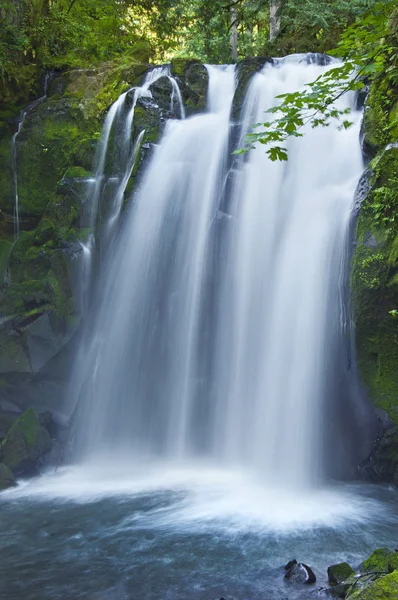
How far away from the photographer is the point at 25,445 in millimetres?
8672

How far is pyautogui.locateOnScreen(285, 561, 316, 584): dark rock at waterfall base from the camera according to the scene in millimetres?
4805

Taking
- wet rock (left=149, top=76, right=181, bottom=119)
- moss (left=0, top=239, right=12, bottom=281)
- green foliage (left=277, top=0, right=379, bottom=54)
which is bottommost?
moss (left=0, top=239, right=12, bottom=281)

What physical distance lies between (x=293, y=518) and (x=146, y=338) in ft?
14.4

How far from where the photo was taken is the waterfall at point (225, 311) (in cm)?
821

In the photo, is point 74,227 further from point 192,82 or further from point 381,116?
point 381,116

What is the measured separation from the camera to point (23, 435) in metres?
8.77

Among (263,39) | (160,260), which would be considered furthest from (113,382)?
(263,39)

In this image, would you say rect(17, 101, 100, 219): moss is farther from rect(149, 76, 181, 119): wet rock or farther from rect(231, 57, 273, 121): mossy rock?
rect(231, 57, 273, 121): mossy rock

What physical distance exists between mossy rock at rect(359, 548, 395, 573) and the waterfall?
293cm

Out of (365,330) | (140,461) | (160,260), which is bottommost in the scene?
(140,461)

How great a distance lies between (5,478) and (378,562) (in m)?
5.60

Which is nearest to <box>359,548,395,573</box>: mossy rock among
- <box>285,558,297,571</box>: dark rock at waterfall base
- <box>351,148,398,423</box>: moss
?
<box>285,558,297,571</box>: dark rock at waterfall base

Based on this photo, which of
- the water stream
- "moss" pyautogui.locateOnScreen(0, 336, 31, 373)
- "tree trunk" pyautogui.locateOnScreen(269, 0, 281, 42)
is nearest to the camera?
the water stream

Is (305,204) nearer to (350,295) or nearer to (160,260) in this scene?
(350,295)
